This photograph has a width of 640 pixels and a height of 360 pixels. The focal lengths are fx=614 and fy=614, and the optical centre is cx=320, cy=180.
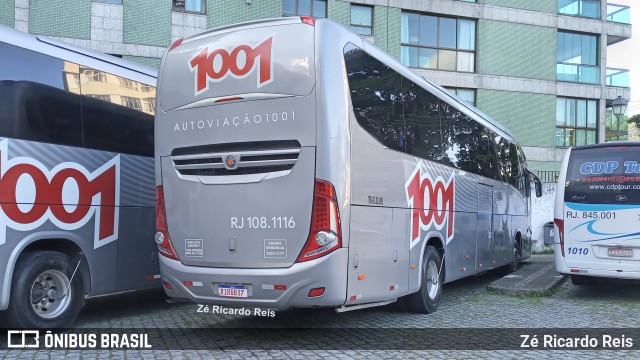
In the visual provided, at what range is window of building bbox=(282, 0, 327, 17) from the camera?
2433 cm

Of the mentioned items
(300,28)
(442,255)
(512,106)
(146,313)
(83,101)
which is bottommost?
(146,313)

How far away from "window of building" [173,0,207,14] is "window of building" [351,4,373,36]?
6216 mm

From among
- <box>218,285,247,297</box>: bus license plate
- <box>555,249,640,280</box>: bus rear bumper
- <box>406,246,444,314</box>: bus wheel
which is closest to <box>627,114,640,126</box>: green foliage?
<box>555,249,640,280</box>: bus rear bumper

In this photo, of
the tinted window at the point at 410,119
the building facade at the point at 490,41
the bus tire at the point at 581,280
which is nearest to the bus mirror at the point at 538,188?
the bus tire at the point at 581,280

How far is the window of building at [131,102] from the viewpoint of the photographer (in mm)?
9211

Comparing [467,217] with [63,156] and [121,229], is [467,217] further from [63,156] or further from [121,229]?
[63,156]

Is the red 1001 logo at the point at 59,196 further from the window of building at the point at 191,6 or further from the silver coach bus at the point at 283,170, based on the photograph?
the window of building at the point at 191,6

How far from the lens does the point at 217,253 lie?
7.08 metres

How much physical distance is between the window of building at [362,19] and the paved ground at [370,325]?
53.1 ft

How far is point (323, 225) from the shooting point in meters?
6.64

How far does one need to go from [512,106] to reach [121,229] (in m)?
22.8

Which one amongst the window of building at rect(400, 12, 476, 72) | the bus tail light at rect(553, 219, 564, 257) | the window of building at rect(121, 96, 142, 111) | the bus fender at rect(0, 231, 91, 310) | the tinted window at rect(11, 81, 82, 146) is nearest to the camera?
the bus fender at rect(0, 231, 91, 310)

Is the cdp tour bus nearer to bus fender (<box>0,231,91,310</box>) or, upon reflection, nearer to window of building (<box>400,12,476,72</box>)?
bus fender (<box>0,231,91,310</box>)

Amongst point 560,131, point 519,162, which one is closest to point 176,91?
point 519,162
